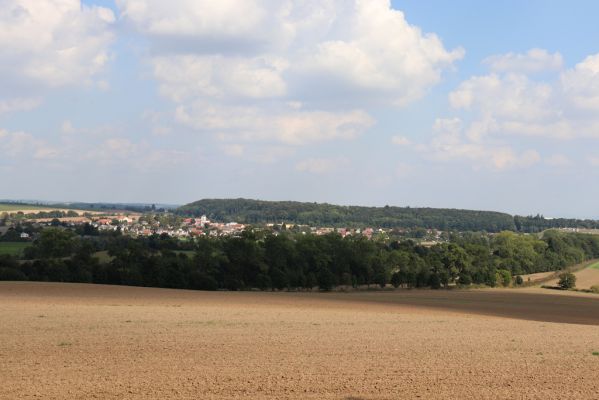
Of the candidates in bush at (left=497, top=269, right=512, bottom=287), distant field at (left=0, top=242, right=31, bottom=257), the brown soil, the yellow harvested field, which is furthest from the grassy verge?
distant field at (left=0, top=242, right=31, bottom=257)

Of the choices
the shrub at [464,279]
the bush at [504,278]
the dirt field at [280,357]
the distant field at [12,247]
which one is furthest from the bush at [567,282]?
the distant field at [12,247]

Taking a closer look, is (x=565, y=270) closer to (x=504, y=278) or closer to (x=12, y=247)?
(x=504, y=278)

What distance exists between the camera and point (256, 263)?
244 ft

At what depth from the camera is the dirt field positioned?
14602 millimetres

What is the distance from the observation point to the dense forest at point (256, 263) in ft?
226

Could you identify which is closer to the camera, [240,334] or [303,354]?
[303,354]

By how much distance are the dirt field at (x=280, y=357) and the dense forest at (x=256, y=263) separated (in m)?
36.0

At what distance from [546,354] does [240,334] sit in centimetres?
1130

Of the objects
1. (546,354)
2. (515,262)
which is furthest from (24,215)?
(546,354)

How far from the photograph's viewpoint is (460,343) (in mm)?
23156

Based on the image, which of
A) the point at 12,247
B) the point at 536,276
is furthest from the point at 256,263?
the point at 536,276

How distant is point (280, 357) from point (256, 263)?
182 feet

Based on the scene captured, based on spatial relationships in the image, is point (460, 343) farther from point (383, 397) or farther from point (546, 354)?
point (383, 397)

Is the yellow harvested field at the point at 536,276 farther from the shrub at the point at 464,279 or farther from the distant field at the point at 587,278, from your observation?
the shrub at the point at 464,279
